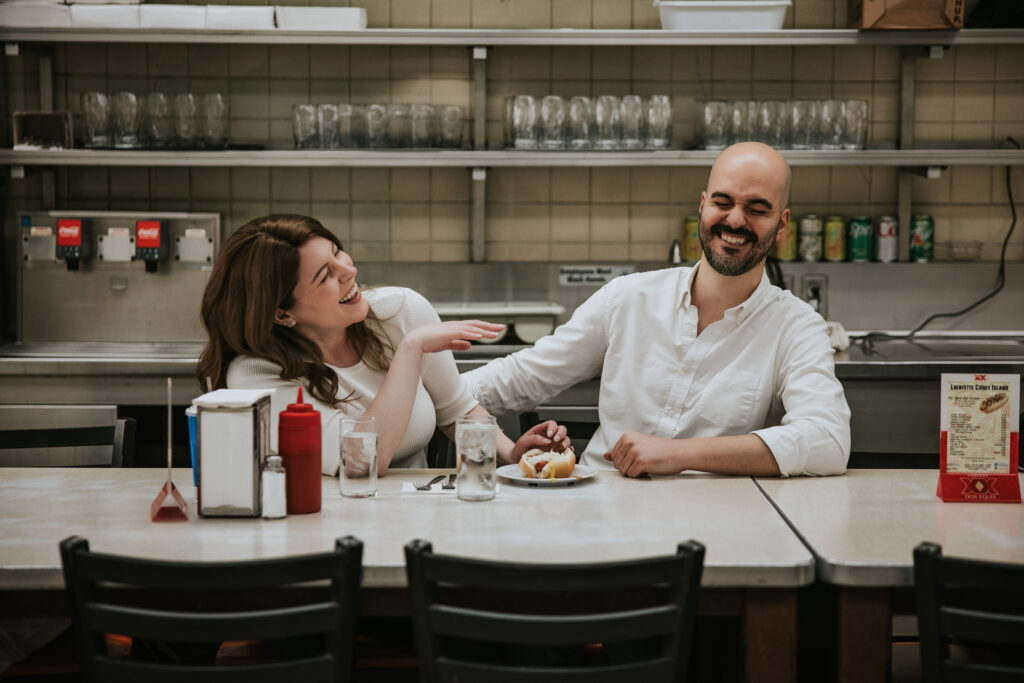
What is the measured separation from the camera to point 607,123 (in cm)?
412

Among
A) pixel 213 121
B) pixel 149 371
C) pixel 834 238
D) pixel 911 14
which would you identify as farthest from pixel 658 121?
pixel 149 371

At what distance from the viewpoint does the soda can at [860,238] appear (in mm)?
Result: 4375

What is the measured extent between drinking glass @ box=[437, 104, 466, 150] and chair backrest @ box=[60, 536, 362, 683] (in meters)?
2.95

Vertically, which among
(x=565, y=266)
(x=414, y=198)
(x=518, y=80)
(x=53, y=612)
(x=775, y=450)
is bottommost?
(x=53, y=612)

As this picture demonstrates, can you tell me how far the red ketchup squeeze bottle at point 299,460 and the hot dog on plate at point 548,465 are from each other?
1.43 ft

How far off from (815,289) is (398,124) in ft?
5.94

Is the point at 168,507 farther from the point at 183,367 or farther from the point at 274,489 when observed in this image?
the point at 183,367

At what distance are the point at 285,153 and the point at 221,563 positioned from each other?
2.89 meters

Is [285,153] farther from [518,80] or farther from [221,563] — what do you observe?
[221,563]

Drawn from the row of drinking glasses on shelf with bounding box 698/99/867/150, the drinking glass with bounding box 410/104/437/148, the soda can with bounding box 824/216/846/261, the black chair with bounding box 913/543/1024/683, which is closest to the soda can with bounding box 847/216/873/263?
the soda can with bounding box 824/216/846/261

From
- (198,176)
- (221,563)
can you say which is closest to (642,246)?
(198,176)

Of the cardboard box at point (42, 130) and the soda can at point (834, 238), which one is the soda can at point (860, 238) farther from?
the cardboard box at point (42, 130)

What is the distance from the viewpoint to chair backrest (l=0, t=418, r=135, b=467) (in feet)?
7.72

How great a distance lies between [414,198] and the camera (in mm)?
4543
